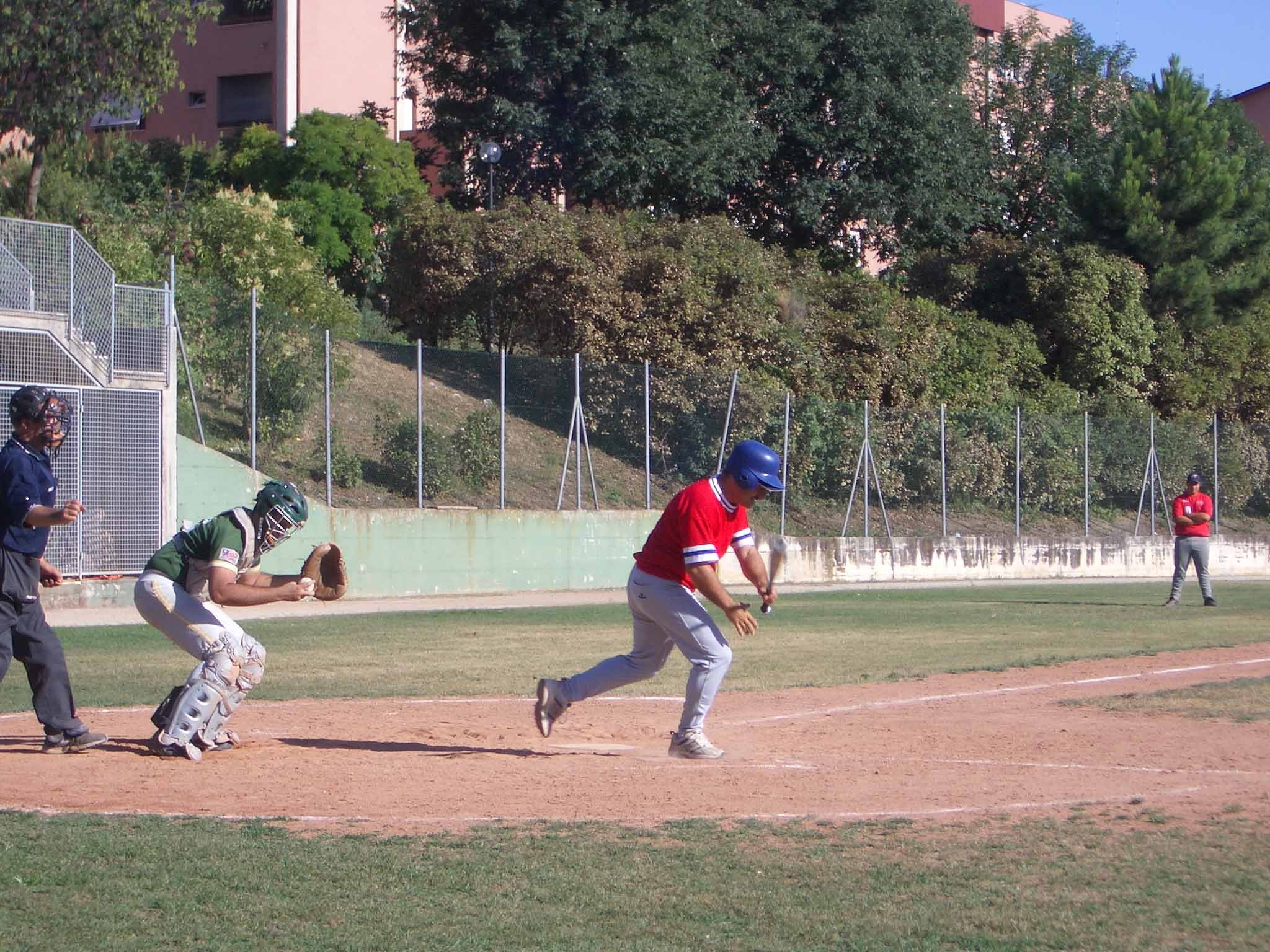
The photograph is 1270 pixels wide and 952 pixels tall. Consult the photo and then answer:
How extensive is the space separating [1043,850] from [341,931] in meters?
2.95

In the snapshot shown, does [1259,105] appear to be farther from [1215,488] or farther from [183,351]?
[183,351]

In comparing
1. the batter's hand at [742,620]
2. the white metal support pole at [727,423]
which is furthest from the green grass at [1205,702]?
the white metal support pole at [727,423]

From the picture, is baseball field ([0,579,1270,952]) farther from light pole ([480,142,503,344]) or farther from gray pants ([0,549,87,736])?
light pole ([480,142,503,344])

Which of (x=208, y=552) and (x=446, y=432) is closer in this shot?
(x=208, y=552)

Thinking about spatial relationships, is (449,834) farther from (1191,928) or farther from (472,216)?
(472,216)

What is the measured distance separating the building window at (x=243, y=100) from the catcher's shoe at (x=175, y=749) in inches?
1841

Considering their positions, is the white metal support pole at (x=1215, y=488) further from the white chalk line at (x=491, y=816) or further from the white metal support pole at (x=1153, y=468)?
the white chalk line at (x=491, y=816)

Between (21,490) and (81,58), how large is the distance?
19.0m

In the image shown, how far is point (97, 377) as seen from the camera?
20.4 meters

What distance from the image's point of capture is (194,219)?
33.0m

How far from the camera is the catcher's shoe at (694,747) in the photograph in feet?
28.1

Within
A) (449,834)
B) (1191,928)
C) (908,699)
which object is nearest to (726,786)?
(449,834)

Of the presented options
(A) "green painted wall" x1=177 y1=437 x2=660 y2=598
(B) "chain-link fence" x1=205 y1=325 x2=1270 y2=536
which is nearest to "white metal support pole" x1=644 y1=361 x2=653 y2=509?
(B) "chain-link fence" x1=205 y1=325 x2=1270 y2=536

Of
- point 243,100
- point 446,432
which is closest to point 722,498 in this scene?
point 446,432
